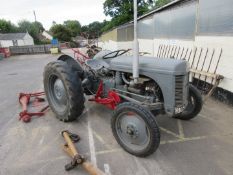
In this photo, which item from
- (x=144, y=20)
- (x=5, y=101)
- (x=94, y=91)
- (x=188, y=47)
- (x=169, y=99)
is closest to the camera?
(x=169, y=99)

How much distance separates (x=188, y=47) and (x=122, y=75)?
331 cm

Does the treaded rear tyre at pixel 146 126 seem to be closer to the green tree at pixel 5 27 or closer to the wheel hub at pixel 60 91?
the wheel hub at pixel 60 91

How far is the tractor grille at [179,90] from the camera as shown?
2631mm

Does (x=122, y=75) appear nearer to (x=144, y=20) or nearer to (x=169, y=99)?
(x=169, y=99)

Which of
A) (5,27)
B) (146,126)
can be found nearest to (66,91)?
(146,126)

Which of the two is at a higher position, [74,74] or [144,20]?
[144,20]

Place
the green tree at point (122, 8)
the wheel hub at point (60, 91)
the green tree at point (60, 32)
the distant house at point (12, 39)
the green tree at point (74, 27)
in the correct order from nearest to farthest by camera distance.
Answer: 1. the wheel hub at point (60, 91)
2. the green tree at point (122, 8)
3. the distant house at point (12, 39)
4. the green tree at point (60, 32)
5. the green tree at point (74, 27)

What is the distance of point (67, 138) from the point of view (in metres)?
2.91

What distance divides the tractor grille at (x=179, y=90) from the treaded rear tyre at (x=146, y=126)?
0.51m

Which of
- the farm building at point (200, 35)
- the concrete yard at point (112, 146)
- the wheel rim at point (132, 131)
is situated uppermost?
the farm building at point (200, 35)

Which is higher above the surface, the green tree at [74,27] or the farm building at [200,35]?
the green tree at [74,27]

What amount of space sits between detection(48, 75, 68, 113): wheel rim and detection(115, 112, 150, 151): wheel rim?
1.34 metres

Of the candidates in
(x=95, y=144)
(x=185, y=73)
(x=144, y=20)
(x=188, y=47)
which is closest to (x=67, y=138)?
(x=95, y=144)

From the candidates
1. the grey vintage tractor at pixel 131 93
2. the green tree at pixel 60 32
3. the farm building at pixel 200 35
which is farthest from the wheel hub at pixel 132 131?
the green tree at pixel 60 32
